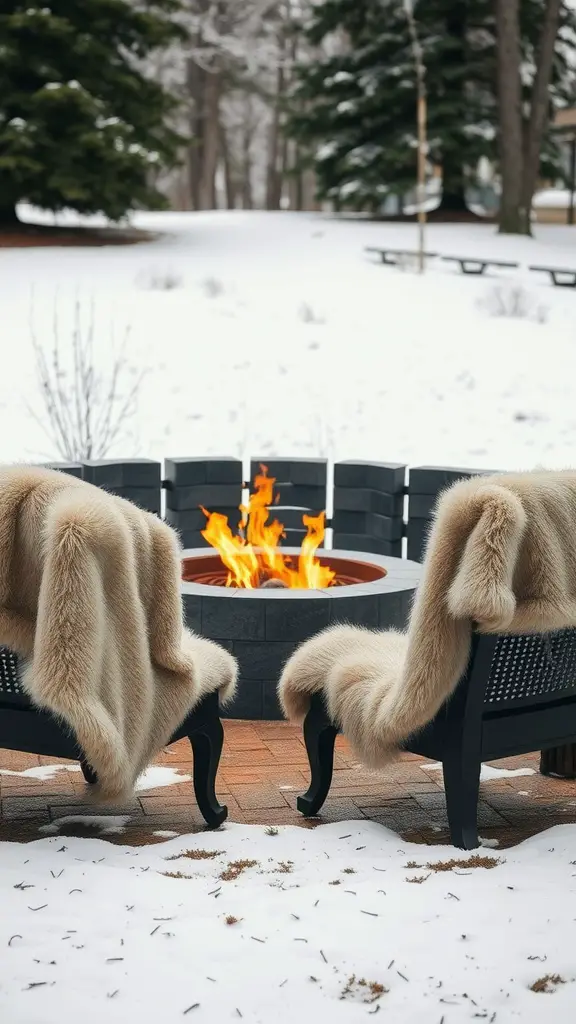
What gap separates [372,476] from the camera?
309 inches

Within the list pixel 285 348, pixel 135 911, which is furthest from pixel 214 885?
pixel 285 348

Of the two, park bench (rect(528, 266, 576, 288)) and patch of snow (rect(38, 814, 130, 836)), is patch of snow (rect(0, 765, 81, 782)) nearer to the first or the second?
patch of snow (rect(38, 814, 130, 836))

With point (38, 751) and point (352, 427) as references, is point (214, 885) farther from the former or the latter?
point (352, 427)

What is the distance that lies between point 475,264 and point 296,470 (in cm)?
1546

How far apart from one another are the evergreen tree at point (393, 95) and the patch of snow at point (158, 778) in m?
21.3

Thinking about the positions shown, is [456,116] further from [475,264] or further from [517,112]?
[475,264]

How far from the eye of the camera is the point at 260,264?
22188 mm

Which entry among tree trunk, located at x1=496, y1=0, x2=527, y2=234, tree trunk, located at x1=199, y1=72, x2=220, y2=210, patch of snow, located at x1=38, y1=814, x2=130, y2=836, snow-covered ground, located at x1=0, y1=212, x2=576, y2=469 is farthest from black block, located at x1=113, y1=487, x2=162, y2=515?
tree trunk, located at x1=199, y1=72, x2=220, y2=210

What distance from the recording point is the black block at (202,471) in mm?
7738

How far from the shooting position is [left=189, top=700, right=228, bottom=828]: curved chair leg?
4516 millimetres

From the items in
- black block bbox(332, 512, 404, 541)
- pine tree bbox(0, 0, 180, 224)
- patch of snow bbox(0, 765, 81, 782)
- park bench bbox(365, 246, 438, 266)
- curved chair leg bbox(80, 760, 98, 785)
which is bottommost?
patch of snow bbox(0, 765, 81, 782)

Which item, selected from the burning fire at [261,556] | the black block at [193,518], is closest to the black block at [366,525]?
the black block at [193,518]

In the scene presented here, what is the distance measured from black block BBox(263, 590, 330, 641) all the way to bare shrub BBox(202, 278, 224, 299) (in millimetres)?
13775

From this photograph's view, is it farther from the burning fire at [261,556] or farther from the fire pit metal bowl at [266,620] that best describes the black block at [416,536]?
the fire pit metal bowl at [266,620]
